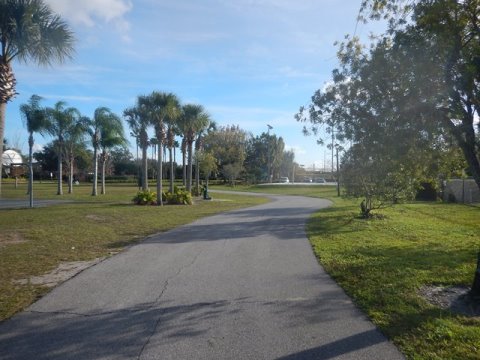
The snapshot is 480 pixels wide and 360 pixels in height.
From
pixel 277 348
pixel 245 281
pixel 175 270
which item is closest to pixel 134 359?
pixel 277 348

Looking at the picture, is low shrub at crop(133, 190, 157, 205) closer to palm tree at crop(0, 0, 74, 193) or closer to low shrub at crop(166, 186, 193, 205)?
low shrub at crop(166, 186, 193, 205)

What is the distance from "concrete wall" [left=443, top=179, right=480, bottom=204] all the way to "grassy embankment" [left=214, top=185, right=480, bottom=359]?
1356cm

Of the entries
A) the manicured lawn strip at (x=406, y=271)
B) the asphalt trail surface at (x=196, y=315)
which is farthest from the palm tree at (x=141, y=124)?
the asphalt trail surface at (x=196, y=315)

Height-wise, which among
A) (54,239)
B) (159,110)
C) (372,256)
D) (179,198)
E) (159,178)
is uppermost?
(159,110)

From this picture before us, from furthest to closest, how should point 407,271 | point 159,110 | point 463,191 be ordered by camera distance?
point 463,191
point 159,110
point 407,271

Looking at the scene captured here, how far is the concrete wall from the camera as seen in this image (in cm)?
2919

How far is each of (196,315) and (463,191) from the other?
94.6 ft

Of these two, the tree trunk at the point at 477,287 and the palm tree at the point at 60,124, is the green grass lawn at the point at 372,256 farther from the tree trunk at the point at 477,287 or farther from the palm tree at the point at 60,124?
the palm tree at the point at 60,124

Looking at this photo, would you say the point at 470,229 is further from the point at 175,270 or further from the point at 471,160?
the point at 175,270

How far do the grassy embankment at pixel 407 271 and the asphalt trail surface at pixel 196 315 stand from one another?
1.03 ft

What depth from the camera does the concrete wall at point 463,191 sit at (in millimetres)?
29188

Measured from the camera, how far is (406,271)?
26.6ft

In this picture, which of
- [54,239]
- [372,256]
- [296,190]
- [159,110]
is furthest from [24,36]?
[296,190]

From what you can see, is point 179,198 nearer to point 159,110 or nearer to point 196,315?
point 159,110
